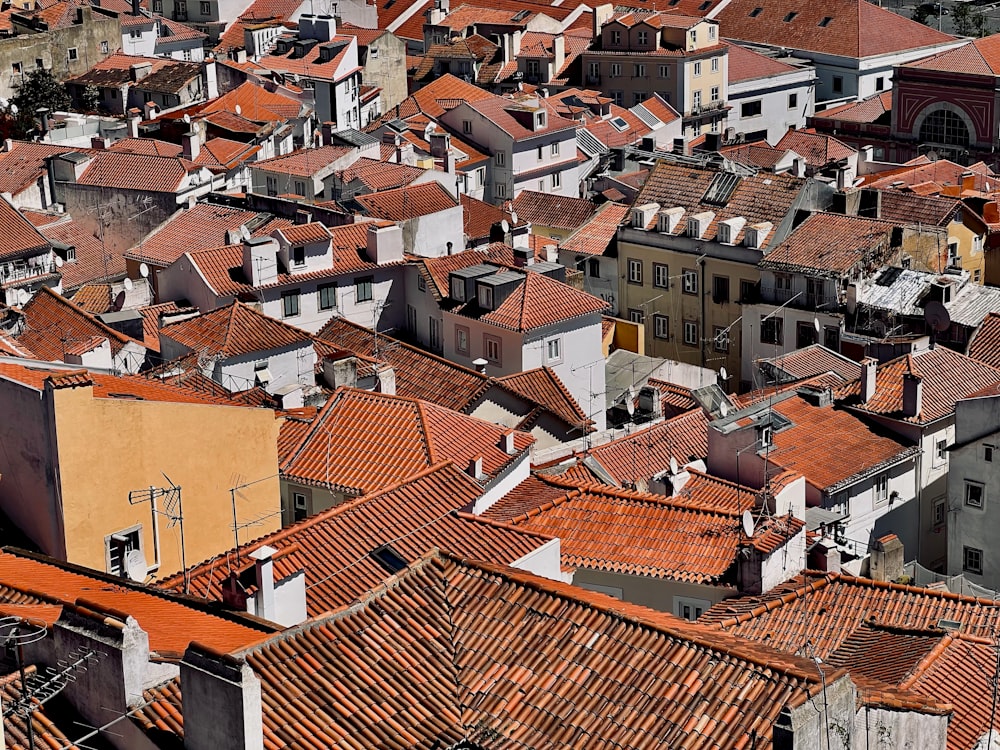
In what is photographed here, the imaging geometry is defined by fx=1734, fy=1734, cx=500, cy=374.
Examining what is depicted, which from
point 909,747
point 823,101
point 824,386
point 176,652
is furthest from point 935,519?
point 823,101

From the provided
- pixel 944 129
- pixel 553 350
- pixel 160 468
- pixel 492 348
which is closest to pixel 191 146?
pixel 492 348

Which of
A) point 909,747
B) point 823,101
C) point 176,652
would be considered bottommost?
point 823,101

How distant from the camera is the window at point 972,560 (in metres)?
34.6

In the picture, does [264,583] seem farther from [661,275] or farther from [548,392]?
[661,275]

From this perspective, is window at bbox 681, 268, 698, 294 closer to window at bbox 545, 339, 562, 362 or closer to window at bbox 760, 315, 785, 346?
window at bbox 760, 315, 785, 346

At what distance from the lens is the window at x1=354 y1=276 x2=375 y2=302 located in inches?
1762

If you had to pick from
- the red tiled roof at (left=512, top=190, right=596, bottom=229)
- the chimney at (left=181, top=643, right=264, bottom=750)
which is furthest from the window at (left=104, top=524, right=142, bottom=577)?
the red tiled roof at (left=512, top=190, right=596, bottom=229)

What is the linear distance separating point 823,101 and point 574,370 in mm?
56103

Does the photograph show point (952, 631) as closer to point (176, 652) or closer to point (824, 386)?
point (176, 652)

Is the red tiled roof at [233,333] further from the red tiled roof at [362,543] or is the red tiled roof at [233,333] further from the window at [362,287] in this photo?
the red tiled roof at [362,543]

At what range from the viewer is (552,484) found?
2781 cm

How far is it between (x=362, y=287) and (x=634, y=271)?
496 inches

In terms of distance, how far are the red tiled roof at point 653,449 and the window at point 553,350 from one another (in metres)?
6.04

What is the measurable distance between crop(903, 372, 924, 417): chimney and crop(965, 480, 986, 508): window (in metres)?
2.67
